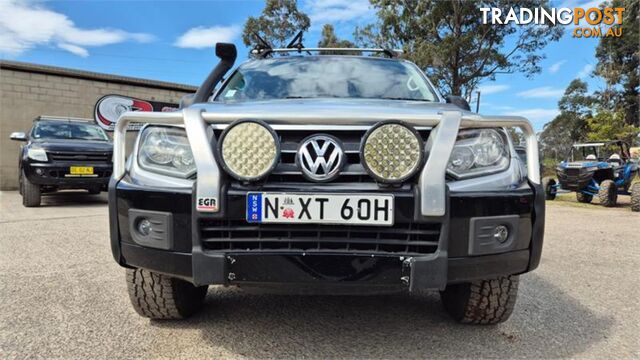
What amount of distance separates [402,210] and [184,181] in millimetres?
846

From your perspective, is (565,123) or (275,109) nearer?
(275,109)

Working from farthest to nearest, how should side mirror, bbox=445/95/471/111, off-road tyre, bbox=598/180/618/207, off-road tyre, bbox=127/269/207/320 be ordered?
off-road tyre, bbox=598/180/618/207, side mirror, bbox=445/95/471/111, off-road tyre, bbox=127/269/207/320

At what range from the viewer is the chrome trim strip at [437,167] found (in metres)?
1.65

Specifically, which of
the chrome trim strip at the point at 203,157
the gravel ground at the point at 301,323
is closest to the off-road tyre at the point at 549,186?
the gravel ground at the point at 301,323

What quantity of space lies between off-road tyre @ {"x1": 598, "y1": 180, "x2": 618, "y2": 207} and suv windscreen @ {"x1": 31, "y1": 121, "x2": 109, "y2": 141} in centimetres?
1032

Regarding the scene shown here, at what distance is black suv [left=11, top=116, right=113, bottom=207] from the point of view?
7059 mm

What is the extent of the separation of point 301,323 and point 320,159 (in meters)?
1.02

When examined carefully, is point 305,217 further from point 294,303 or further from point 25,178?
point 25,178

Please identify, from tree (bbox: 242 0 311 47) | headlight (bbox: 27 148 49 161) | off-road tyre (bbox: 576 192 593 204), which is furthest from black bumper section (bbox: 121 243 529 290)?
tree (bbox: 242 0 311 47)

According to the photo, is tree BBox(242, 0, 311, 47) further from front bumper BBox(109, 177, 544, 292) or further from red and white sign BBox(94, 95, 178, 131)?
front bumper BBox(109, 177, 544, 292)

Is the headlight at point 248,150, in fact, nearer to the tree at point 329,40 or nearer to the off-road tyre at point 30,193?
the off-road tyre at point 30,193

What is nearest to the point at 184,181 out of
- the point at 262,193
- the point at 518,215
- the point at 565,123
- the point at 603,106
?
the point at 262,193

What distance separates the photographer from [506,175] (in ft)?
5.94

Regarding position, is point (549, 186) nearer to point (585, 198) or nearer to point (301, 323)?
point (585, 198)
